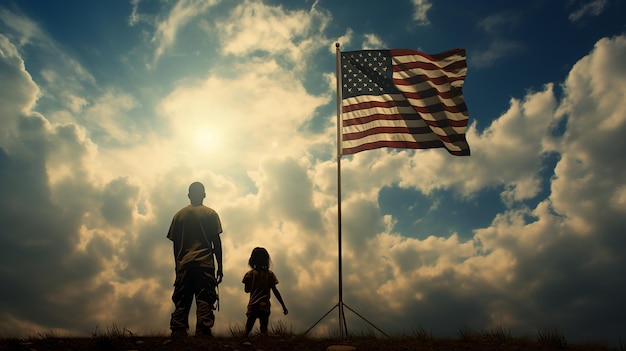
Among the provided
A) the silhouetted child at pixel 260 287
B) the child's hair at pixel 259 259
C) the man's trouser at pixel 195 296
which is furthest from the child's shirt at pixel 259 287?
the man's trouser at pixel 195 296

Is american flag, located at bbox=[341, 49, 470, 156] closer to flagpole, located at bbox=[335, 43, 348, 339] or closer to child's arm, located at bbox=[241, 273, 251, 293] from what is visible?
flagpole, located at bbox=[335, 43, 348, 339]

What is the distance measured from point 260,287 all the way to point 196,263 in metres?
1.59

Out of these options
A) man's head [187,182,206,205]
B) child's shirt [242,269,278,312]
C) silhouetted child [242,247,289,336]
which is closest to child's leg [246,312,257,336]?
silhouetted child [242,247,289,336]

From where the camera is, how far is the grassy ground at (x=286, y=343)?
7.41m

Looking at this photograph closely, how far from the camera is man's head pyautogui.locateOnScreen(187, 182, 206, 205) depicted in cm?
918

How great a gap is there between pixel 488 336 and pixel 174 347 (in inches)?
236

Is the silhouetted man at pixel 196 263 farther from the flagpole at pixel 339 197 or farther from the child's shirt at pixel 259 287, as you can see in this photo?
the flagpole at pixel 339 197

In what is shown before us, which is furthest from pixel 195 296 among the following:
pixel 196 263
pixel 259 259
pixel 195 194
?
pixel 195 194

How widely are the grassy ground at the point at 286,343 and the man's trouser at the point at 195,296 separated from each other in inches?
17.7

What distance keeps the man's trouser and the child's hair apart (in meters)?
1.13

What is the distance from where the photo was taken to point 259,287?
9.55 metres

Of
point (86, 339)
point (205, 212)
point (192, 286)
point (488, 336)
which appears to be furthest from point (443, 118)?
point (86, 339)

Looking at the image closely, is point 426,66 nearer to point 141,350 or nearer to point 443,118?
point 443,118

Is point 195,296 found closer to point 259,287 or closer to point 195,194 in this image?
point 259,287
